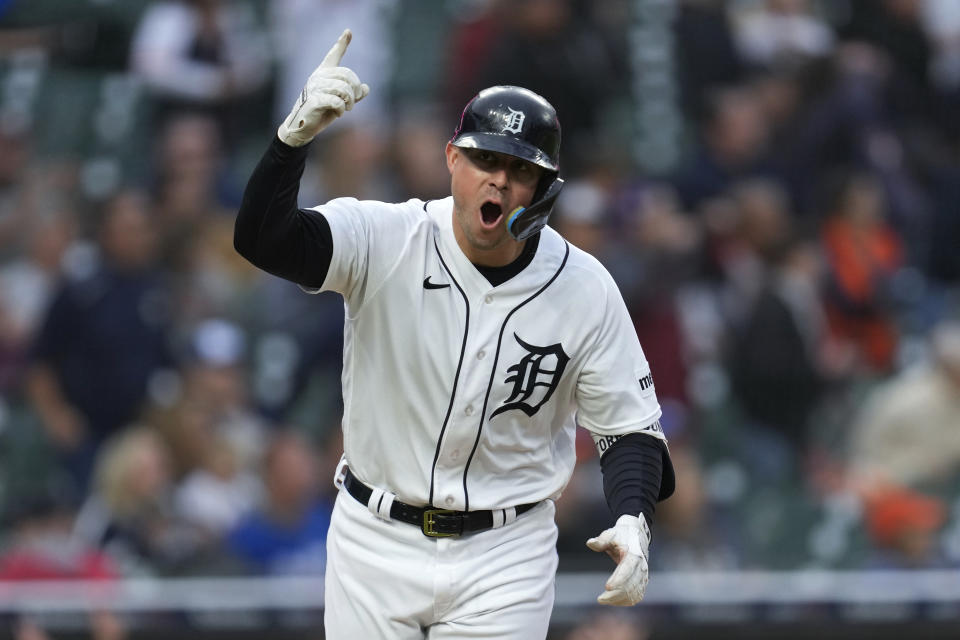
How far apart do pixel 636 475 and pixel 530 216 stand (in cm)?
67

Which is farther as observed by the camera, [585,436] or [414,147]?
[414,147]

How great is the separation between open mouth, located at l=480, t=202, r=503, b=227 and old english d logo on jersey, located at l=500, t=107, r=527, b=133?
0.18m

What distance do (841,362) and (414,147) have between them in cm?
259

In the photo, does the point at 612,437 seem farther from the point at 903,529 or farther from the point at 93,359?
the point at 93,359

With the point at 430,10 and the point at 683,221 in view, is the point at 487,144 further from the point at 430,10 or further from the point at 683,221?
the point at 430,10

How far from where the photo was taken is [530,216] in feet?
11.5

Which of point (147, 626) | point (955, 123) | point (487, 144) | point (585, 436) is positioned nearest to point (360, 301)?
point (487, 144)

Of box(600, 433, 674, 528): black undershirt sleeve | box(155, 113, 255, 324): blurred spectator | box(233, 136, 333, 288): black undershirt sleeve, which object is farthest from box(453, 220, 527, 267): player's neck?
box(155, 113, 255, 324): blurred spectator

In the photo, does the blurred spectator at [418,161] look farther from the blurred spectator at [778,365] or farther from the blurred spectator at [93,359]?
the blurred spectator at [778,365]

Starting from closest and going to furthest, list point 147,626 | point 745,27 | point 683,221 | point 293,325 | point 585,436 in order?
point 147,626 → point 585,436 → point 293,325 → point 683,221 → point 745,27

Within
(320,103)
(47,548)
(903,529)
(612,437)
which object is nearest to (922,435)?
(903,529)

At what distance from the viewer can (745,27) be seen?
9719mm

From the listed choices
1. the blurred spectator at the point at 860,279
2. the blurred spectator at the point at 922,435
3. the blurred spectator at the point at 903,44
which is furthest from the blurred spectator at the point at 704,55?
the blurred spectator at the point at 922,435

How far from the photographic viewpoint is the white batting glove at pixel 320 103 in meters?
3.24
